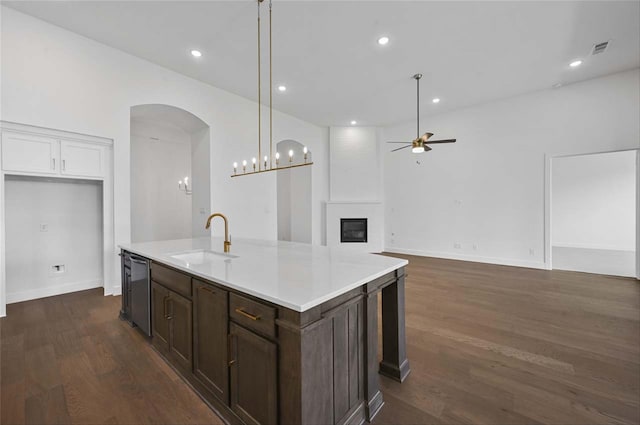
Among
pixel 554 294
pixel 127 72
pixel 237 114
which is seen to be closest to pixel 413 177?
pixel 554 294

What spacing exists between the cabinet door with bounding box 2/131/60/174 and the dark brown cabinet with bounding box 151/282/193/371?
8.49ft

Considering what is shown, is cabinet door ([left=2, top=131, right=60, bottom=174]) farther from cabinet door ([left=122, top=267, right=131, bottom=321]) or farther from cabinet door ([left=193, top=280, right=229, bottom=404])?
cabinet door ([left=193, top=280, right=229, bottom=404])

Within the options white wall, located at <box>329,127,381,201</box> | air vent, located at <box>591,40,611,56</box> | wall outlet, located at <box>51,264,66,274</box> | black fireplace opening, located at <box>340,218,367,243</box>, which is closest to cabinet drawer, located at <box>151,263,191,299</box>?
A: wall outlet, located at <box>51,264,66,274</box>

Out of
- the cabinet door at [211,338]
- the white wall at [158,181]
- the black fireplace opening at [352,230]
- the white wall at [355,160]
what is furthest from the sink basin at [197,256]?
the white wall at [355,160]

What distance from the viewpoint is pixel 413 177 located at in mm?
7113

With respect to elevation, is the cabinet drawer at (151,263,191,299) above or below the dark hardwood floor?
above

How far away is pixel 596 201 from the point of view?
23.9 feet

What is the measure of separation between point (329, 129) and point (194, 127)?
3799mm

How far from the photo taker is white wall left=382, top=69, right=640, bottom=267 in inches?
189

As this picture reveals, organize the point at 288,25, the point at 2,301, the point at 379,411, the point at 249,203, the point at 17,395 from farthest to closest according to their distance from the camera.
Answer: the point at 249,203 → the point at 288,25 → the point at 2,301 → the point at 17,395 → the point at 379,411

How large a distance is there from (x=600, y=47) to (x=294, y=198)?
6894 millimetres

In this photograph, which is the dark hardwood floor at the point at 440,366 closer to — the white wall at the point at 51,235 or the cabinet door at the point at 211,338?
the cabinet door at the point at 211,338

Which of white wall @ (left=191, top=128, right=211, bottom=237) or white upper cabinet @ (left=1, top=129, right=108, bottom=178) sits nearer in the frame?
white upper cabinet @ (left=1, top=129, right=108, bottom=178)

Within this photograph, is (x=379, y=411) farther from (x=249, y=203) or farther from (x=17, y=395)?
(x=249, y=203)
